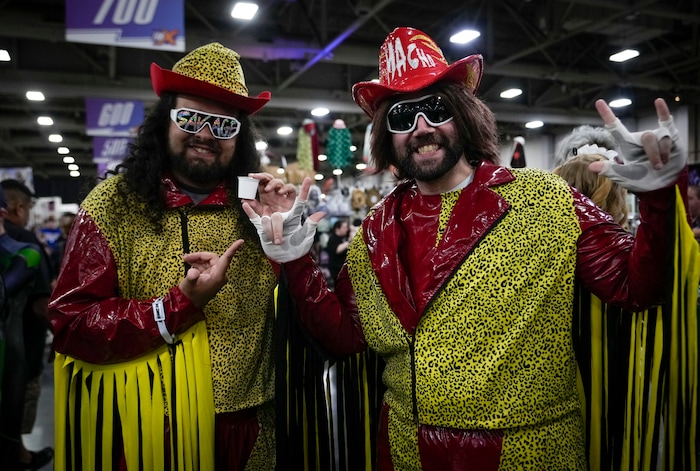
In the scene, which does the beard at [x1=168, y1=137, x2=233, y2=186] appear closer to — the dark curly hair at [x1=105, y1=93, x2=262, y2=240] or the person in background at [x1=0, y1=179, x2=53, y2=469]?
the dark curly hair at [x1=105, y1=93, x2=262, y2=240]

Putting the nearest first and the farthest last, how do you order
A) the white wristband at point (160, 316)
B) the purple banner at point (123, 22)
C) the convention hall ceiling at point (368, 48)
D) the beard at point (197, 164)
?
the white wristband at point (160, 316), the beard at point (197, 164), the purple banner at point (123, 22), the convention hall ceiling at point (368, 48)

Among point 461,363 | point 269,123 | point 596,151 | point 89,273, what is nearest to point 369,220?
point 461,363

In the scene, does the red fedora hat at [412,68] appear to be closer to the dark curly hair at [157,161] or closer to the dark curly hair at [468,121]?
the dark curly hair at [468,121]

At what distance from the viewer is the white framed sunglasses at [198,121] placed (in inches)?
66.6

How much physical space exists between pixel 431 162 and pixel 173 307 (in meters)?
0.87

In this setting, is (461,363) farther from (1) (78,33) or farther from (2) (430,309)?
(1) (78,33)

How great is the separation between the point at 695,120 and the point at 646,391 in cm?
1351

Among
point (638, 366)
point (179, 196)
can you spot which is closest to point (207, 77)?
point (179, 196)

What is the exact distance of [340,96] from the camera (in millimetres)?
10969

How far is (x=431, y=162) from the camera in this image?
1.55 metres

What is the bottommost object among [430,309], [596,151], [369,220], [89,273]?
[430,309]

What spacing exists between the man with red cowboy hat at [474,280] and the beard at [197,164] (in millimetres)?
228

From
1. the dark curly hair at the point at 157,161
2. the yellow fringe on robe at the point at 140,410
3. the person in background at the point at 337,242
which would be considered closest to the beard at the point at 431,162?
the dark curly hair at the point at 157,161

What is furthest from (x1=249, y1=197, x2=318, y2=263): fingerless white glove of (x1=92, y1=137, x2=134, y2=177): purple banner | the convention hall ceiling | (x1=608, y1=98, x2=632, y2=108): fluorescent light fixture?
(x1=608, y1=98, x2=632, y2=108): fluorescent light fixture
